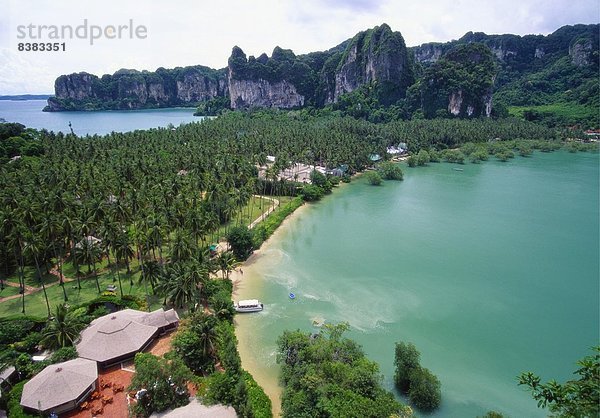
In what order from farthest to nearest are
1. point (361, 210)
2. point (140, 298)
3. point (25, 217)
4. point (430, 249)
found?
point (361, 210) < point (430, 249) < point (25, 217) < point (140, 298)

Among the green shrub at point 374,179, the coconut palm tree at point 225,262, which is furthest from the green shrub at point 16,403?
the green shrub at point 374,179

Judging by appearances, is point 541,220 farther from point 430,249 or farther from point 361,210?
point 361,210

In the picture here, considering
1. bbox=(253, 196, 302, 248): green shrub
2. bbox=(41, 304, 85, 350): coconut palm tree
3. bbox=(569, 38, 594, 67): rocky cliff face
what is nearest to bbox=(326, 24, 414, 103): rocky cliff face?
bbox=(569, 38, 594, 67): rocky cliff face

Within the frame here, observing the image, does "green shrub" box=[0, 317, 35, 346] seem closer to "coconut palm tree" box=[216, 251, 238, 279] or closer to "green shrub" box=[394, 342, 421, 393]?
"coconut palm tree" box=[216, 251, 238, 279]

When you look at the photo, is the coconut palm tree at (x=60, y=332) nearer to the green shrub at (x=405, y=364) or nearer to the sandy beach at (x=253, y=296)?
the sandy beach at (x=253, y=296)

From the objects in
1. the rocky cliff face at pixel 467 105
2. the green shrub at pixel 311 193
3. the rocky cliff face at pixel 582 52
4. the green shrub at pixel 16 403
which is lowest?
the green shrub at pixel 16 403

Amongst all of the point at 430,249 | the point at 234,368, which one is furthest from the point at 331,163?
the point at 234,368
